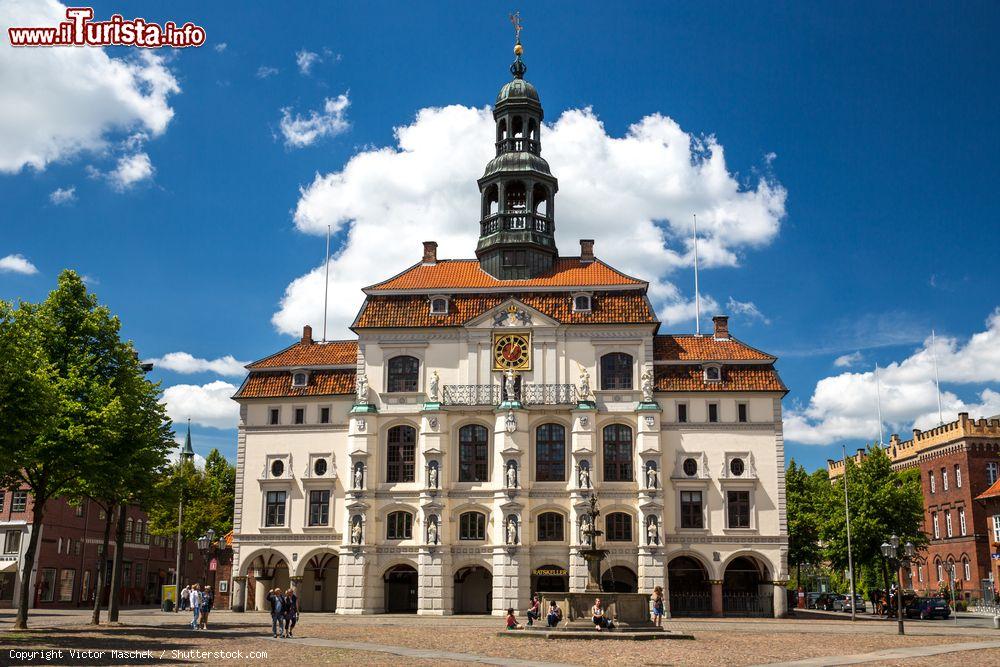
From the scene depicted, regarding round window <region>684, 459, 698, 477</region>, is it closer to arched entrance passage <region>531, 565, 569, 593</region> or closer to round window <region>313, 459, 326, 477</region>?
arched entrance passage <region>531, 565, 569, 593</region>

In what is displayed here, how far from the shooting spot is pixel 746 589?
186 ft

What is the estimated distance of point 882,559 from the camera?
60844 mm

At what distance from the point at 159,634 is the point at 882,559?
149ft

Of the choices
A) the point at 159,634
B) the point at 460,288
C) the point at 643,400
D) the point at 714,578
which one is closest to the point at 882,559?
the point at 714,578

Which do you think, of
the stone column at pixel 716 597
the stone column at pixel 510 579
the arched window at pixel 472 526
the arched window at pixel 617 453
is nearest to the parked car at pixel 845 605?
the stone column at pixel 716 597

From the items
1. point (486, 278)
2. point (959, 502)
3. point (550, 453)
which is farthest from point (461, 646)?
point (959, 502)

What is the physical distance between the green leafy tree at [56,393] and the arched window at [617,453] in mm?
29531

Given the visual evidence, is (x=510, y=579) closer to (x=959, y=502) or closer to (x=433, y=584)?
(x=433, y=584)

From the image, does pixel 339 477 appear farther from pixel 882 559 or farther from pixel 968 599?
pixel 968 599

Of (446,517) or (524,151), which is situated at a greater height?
(524,151)

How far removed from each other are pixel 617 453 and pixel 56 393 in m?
33.6

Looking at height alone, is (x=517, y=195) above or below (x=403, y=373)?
above

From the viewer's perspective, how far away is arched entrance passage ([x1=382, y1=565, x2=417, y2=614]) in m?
56.8

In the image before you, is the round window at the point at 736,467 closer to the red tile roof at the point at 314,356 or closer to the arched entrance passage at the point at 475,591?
the arched entrance passage at the point at 475,591
